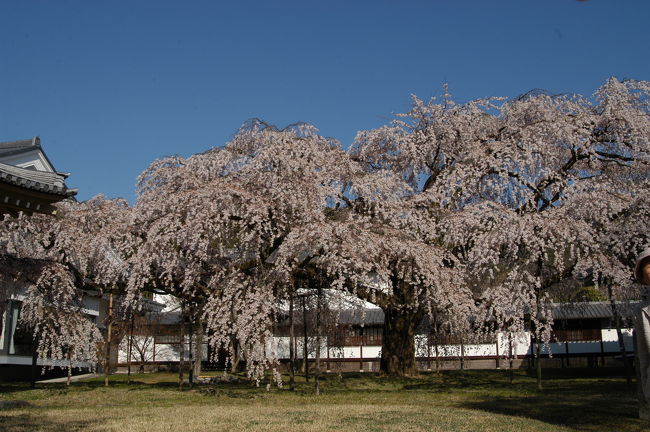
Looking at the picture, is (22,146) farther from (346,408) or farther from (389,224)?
(346,408)

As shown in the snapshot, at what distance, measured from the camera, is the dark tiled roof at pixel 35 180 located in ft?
30.0

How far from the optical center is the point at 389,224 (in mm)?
20125

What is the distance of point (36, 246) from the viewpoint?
69.5ft

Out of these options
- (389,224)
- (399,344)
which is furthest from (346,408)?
(399,344)

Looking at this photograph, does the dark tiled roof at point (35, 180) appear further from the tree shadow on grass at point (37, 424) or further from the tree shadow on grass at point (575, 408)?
the tree shadow on grass at point (575, 408)

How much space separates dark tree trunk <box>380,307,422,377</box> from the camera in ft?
73.3

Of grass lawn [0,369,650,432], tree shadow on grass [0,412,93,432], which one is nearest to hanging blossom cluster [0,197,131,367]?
grass lawn [0,369,650,432]

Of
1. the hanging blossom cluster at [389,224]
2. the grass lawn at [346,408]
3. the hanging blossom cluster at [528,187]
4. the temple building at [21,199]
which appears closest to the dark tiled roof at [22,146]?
the temple building at [21,199]

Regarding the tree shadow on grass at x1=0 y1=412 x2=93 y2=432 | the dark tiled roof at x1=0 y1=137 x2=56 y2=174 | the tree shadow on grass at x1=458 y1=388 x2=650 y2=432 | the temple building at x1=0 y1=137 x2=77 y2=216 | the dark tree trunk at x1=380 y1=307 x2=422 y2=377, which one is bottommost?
the tree shadow on grass at x1=0 y1=412 x2=93 y2=432

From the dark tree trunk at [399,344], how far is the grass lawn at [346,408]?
26.7 inches

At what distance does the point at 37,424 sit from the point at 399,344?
13261 mm

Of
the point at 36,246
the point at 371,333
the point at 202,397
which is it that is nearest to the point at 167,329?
the point at 371,333

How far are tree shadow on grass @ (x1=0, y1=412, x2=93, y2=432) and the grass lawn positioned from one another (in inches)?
0.6

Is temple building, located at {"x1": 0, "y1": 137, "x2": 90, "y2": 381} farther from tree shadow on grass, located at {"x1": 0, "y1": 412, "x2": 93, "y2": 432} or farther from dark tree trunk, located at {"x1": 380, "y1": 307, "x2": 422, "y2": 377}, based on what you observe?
dark tree trunk, located at {"x1": 380, "y1": 307, "x2": 422, "y2": 377}
